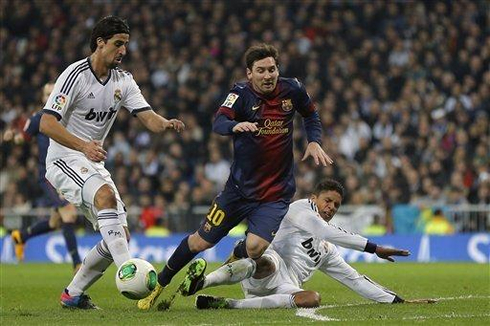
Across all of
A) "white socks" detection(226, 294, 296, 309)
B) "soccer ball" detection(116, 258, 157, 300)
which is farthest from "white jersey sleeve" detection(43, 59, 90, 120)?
"white socks" detection(226, 294, 296, 309)

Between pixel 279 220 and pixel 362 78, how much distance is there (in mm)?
15362

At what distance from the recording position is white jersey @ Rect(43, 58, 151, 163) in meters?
9.51

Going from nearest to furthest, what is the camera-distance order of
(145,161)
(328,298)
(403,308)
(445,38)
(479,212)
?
(403,308) < (328,298) < (479,212) < (145,161) < (445,38)

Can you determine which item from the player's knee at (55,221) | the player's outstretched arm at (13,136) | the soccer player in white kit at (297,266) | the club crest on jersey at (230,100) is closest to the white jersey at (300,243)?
the soccer player in white kit at (297,266)

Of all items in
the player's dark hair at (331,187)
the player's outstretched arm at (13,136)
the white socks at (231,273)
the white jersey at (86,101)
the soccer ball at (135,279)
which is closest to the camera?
the soccer ball at (135,279)

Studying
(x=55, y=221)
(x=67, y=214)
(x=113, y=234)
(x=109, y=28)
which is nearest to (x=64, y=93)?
(x=109, y=28)

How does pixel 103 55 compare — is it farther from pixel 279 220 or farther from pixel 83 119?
pixel 279 220

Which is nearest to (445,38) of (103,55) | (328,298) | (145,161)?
(145,161)

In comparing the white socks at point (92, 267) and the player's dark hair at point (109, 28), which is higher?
the player's dark hair at point (109, 28)

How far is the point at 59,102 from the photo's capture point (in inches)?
372

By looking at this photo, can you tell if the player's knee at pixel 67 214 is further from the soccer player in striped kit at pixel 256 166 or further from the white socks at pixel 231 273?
the white socks at pixel 231 273

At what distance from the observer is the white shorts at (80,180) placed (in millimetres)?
9406

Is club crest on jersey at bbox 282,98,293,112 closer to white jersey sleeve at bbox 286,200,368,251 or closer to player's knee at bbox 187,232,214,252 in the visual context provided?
white jersey sleeve at bbox 286,200,368,251

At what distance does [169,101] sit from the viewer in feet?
81.6
